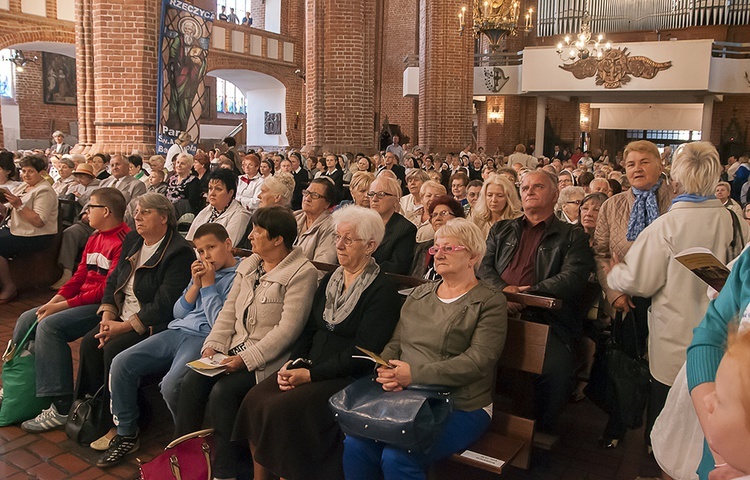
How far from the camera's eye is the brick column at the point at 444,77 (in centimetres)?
1692

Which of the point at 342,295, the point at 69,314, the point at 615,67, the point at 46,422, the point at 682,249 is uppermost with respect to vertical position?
the point at 615,67

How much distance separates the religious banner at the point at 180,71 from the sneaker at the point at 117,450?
617 cm

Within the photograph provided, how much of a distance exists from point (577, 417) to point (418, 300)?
1.75 m

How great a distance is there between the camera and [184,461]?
305 centimetres

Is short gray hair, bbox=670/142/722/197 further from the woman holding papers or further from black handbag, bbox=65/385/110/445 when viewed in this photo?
black handbag, bbox=65/385/110/445

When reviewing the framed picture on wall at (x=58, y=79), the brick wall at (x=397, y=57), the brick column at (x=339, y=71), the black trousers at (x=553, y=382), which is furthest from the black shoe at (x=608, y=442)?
the framed picture on wall at (x=58, y=79)

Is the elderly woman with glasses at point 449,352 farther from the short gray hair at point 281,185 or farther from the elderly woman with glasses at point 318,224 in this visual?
the short gray hair at point 281,185

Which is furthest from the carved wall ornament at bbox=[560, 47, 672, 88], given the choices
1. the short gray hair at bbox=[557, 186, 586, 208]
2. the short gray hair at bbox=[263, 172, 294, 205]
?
the short gray hair at bbox=[263, 172, 294, 205]

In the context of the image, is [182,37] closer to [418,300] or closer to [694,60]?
[418,300]

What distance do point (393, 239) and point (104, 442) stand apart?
221cm

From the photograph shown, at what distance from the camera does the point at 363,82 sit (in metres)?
13.0

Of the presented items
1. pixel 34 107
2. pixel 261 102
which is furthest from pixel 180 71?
pixel 261 102

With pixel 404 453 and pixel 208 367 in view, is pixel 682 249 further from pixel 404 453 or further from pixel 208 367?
pixel 208 367

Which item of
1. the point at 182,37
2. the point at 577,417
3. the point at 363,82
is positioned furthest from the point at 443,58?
the point at 577,417
